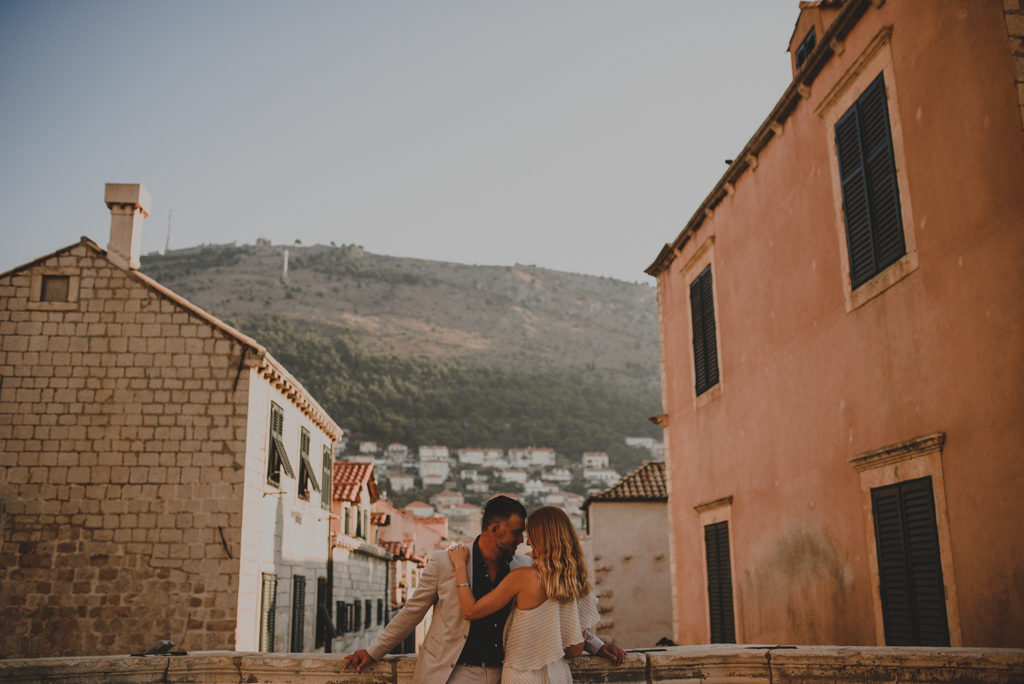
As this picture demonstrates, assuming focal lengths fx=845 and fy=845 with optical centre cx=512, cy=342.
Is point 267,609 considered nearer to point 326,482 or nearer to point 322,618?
point 322,618

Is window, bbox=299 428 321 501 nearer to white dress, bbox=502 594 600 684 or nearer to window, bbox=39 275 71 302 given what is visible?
window, bbox=39 275 71 302

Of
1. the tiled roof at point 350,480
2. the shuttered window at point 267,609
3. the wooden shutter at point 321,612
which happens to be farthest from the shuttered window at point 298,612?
the tiled roof at point 350,480

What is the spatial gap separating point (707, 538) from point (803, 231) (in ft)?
17.7

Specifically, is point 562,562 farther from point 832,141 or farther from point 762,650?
point 832,141

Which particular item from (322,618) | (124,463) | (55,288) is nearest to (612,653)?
(124,463)

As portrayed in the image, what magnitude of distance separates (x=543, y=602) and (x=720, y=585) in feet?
28.3

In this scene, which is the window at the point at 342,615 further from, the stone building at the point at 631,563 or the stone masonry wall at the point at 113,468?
the stone masonry wall at the point at 113,468

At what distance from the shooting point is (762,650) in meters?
5.39

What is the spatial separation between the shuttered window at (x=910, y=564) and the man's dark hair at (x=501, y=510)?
4.30m

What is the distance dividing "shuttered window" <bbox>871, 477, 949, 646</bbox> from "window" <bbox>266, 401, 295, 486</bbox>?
11.2m

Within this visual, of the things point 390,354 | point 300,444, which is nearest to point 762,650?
point 300,444

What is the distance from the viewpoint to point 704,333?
43.6ft

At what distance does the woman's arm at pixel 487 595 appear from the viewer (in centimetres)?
443

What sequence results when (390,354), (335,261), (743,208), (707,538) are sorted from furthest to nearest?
(335,261), (390,354), (707,538), (743,208)
